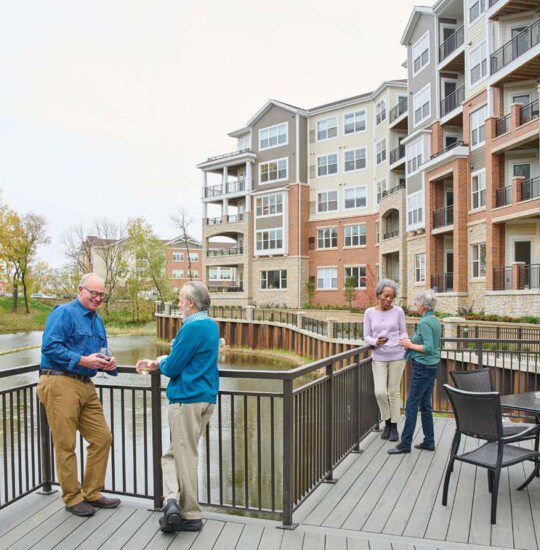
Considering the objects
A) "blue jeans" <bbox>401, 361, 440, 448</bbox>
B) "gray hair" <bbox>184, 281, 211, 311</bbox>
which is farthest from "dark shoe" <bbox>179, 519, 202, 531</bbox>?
"blue jeans" <bbox>401, 361, 440, 448</bbox>

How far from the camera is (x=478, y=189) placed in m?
25.2

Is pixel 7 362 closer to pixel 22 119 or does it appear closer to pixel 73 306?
pixel 73 306

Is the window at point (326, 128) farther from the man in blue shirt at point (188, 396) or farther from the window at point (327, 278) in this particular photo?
the man in blue shirt at point (188, 396)

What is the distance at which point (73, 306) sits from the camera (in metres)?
4.52

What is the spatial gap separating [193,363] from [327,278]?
37526 millimetres

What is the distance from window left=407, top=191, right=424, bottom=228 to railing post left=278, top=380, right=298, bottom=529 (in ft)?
87.7

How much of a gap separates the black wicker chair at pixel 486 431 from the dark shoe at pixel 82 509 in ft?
9.77

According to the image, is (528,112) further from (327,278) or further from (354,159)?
(327,278)

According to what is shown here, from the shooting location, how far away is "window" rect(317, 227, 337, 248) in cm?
4153

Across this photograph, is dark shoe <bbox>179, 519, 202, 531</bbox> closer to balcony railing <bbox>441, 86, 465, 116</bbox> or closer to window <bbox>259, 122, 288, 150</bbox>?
balcony railing <bbox>441, 86, 465, 116</bbox>

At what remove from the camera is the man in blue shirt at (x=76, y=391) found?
4.39 meters

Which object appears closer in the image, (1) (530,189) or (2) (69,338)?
(2) (69,338)

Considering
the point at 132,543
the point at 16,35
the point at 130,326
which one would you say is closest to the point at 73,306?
the point at 132,543

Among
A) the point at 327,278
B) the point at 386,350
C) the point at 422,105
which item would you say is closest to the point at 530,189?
the point at 422,105
